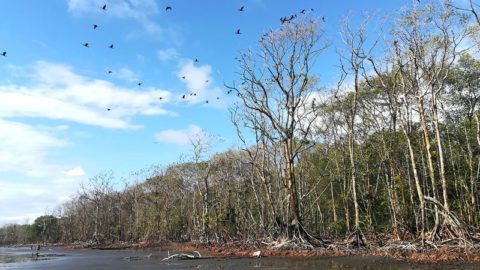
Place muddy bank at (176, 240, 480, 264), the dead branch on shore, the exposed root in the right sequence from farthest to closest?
the exposed root
the dead branch on shore
muddy bank at (176, 240, 480, 264)

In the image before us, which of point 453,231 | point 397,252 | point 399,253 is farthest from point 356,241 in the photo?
point 453,231

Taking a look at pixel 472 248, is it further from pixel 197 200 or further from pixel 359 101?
pixel 197 200

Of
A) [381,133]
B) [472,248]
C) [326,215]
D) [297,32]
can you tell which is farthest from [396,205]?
[326,215]

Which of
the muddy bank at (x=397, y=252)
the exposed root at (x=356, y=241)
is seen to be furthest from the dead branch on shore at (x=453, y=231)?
the exposed root at (x=356, y=241)

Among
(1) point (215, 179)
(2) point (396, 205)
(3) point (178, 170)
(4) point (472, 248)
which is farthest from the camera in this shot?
(3) point (178, 170)

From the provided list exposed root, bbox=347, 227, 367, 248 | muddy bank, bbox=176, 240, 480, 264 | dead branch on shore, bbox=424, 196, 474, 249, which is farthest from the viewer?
exposed root, bbox=347, 227, 367, 248

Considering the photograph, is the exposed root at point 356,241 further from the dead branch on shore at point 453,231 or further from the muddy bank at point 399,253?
the dead branch on shore at point 453,231

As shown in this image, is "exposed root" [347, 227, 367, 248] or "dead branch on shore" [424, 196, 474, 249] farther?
"exposed root" [347, 227, 367, 248]

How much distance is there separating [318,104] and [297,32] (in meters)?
8.89

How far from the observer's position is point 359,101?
111 feet

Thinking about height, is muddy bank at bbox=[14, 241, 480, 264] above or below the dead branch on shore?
below

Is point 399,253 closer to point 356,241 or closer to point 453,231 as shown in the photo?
point 453,231

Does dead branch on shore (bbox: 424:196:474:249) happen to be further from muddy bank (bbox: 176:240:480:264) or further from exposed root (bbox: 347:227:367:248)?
exposed root (bbox: 347:227:367:248)

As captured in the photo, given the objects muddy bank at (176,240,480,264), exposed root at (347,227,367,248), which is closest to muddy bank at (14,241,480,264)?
muddy bank at (176,240,480,264)
